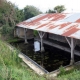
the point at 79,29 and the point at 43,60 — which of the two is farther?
the point at 43,60

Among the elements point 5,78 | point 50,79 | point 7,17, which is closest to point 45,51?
point 7,17

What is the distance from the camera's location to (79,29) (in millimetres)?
11727

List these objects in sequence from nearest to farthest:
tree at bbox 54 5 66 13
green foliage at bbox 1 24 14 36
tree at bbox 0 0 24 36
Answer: tree at bbox 0 0 24 36
green foliage at bbox 1 24 14 36
tree at bbox 54 5 66 13

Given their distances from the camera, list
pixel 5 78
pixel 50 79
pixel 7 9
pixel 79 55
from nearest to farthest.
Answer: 1. pixel 5 78
2. pixel 50 79
3. pixel 79 55
4. pixel 7 9

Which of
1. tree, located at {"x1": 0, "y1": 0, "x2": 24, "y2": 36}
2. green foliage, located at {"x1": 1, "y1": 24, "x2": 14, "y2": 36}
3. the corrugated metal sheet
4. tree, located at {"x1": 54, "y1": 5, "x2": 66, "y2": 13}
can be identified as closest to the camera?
the corrugated metal sheet

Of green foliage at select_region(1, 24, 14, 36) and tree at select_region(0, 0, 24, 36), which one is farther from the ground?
tree at select_region(0, 0, 24, 36)

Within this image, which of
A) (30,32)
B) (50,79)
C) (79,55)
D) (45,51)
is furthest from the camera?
(30,32)

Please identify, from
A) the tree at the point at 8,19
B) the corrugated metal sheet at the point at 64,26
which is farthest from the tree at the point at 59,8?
the corrugated metal sheet at the point at 64,26

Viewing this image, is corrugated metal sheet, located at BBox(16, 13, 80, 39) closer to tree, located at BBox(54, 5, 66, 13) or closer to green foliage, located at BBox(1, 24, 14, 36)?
green foliage, located at BBox(1, 24, 14, 36)

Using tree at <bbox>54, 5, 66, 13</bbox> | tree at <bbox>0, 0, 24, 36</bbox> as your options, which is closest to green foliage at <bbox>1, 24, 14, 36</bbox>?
tree at <bbox>0, 0, 24, 36</bbox>

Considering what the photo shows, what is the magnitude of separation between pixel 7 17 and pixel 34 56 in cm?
888

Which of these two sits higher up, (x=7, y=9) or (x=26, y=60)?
(x=7, y=9)

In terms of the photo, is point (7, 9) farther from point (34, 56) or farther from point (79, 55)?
point (79, 55)

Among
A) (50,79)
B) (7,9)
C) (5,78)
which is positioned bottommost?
(50,79)
